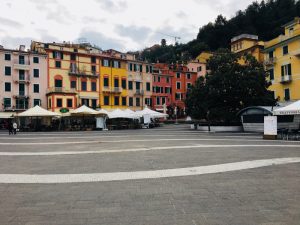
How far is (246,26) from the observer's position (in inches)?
2884

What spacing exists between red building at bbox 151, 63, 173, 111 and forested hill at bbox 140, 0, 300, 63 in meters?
21.9

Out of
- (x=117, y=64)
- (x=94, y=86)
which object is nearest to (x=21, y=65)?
(x=94, y=86)

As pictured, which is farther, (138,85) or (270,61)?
(138,85)

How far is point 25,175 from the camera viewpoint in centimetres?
769

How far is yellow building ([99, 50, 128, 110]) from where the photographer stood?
5331cm

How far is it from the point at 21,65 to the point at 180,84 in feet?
111

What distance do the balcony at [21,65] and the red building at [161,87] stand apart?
2516cm

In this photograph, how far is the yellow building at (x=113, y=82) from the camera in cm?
5331

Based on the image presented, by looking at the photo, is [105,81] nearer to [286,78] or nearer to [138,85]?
[138,85]

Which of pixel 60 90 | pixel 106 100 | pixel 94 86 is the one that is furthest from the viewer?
pixel 106 100

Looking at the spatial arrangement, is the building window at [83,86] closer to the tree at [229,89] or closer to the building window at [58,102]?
the building window at [58,102]

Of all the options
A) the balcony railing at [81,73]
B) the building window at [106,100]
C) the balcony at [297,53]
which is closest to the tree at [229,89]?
the balcony at [297,53]

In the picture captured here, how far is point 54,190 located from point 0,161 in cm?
535

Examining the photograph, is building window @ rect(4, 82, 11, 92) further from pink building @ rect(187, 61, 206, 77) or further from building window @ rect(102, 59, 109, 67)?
pink building @ rect(187, 61, 206, 77)
